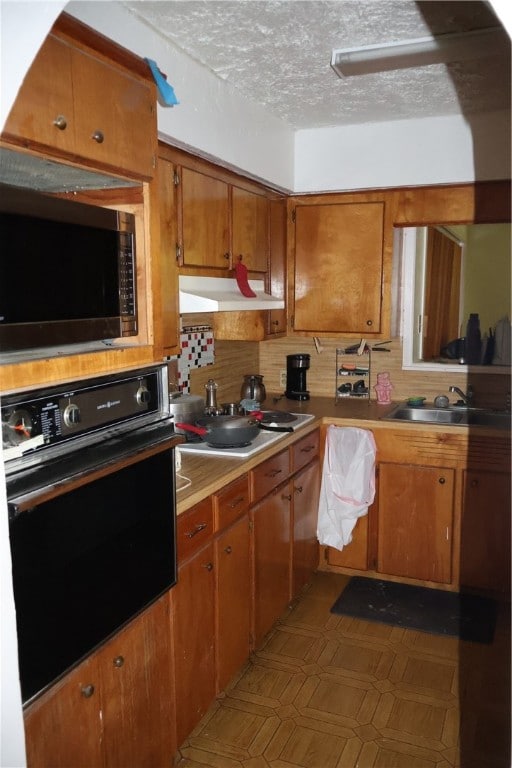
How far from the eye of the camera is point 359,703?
8.04ft

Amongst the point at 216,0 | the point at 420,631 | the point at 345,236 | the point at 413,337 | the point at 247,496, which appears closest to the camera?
the point at 216,0

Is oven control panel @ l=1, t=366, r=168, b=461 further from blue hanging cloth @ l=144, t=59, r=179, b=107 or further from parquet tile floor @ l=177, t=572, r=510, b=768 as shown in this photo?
parquet tile floor @ l=177, t=572, r=510, b=768

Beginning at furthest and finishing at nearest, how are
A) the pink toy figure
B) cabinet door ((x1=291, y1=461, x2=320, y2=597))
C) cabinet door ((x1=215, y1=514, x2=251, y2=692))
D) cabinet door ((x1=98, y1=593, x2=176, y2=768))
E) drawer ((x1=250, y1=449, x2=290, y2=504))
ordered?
the pink toy figure, cabinet door ((x1=291, y1=461, x2=320, y2=597)), drawer ((x1=250, y1=449, x2=290, y2=504)), cabinet door ((x1=215, y1=514, x2=251, y2=692)), cabinet door ((x1=98, y1=593, x2=176, y2=768))

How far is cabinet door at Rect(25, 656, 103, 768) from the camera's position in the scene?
1.40 m

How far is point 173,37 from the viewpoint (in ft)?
7.06

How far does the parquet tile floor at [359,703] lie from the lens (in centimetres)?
218

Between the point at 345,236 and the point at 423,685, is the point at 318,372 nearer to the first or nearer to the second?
the point at 345,236

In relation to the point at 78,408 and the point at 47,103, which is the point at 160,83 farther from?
the point at 78,408

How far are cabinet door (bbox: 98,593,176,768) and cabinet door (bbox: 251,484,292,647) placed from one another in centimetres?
73

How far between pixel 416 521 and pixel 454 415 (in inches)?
26.5

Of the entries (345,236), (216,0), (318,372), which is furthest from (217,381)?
(216,0)

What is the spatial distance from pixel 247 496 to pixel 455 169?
195 centimetres

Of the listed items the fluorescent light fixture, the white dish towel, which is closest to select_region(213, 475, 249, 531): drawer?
the white dish towel

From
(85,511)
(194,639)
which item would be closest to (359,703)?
(194,639)
